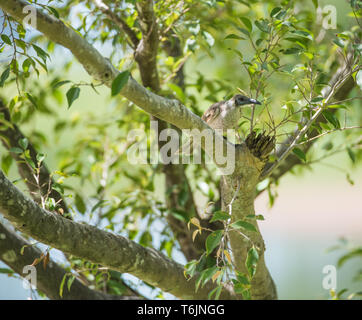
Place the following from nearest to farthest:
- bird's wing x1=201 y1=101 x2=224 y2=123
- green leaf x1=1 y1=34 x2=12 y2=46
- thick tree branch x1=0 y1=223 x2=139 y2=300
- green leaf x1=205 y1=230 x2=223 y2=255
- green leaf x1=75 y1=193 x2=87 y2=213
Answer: green leaf x1=205 y1=230 x2=223 y2=255 → green leaf x1=1 y1=34 x2=12 y2=46 → thick tree branch x1=0 y1=223 x2=139 y2=300 → bird's wing x1=201 y1=101 x2=224 y2=123 → green leaf x1=75 y1=193 x2=87 y2=213

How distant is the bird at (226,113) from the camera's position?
3.18 meters

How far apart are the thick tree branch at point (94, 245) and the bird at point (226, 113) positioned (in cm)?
86

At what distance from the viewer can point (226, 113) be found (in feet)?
10.6

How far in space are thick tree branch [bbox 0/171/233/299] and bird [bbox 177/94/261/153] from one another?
862 millimetres

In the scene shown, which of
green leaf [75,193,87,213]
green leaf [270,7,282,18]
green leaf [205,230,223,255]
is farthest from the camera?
green leaf [75,193,87,213]

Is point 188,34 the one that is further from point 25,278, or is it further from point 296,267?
point 296,267

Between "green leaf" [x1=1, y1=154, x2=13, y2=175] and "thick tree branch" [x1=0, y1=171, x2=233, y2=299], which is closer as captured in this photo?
"thick tree branch" [x1=0, y1=171, x2=233, y2=299]

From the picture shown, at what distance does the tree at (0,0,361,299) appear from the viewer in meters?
2.03

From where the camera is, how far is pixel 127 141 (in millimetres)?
4047

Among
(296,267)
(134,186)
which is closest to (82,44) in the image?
(134,186)

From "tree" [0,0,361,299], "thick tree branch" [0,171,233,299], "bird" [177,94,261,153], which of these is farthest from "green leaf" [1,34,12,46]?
"bird" [177,94,261,153]

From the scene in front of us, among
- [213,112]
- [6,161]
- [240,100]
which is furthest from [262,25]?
[6,161]

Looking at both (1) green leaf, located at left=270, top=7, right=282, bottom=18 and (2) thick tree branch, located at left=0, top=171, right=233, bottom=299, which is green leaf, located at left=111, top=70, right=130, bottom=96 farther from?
(1) green leaf, located at left=270, top=7, right=282, bottom=18

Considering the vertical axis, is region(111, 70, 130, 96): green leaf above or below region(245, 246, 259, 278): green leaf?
above
